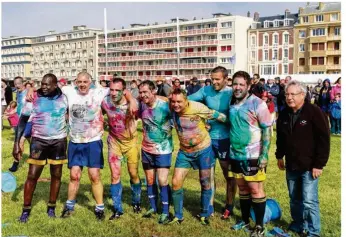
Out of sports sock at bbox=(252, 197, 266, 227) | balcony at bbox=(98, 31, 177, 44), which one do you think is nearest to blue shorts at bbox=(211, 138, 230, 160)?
sports sock at bbox=(252, 197, 266, 227)

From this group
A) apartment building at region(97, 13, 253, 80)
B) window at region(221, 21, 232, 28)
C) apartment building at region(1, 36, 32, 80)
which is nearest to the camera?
apartment building at region(97, 13, 253, 80)

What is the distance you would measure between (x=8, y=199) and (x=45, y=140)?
2.08 metres

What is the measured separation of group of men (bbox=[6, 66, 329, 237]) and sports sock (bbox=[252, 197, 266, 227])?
14 millimetres

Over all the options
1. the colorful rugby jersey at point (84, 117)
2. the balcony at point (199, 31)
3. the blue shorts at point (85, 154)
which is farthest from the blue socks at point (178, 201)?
the balcony at point (199, 31)

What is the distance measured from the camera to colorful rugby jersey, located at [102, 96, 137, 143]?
730 cm

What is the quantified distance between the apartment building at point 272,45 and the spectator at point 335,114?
65138 mm

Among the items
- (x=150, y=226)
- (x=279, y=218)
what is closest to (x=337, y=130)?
(x=279, y=218)

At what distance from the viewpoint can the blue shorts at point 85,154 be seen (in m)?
7.24

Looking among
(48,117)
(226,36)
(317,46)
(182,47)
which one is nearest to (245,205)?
(48,117)

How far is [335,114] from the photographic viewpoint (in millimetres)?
17828

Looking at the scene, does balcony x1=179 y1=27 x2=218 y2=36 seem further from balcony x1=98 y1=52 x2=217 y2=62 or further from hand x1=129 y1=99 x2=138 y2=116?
hand x1=129 y1=99 x2=138 y2=116

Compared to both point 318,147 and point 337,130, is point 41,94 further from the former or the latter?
point 337,130

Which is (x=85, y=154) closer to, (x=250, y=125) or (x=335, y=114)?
(x=250, y=125)

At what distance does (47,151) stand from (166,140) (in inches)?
72.5
